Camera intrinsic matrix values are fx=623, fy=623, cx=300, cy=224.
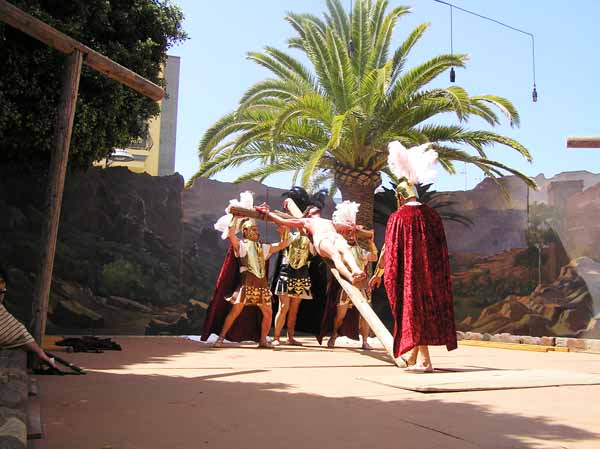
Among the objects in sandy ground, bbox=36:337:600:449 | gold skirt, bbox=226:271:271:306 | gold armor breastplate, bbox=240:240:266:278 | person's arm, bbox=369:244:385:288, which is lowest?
sandy ground, bbox=36:337:600:449

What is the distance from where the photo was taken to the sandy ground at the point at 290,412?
3035 millimetres

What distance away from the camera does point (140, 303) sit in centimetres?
1263

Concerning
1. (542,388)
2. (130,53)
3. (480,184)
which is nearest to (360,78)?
(480,184)

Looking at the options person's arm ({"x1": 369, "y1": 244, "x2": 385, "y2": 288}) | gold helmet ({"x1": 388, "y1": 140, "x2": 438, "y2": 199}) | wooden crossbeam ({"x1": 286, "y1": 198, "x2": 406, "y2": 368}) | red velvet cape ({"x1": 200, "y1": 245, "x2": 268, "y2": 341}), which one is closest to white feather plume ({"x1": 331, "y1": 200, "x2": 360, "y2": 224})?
red velvet cape ({"x1": 200, "y1": 245, "x2": 268, "y2": 341})

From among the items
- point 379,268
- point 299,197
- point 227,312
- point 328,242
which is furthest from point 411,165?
point 299,197

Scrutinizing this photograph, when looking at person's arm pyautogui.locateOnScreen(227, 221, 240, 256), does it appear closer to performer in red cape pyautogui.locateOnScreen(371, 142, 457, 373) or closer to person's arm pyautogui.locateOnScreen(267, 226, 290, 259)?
person's arm pyautogui.locateOnScreen(267, 226, 290, 259)

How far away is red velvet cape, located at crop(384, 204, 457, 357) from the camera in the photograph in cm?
600

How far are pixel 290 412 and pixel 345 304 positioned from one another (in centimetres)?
618

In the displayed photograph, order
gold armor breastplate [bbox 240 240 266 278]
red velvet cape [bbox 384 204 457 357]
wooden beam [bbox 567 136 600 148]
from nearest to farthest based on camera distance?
wooden beam [bbox 567 136 600 148]
red velvet cape [bbox 384 204 457 357]
gold armor breastplate [bbox 240 240 266 278]

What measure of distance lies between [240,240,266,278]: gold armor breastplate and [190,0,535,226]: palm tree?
263 cm

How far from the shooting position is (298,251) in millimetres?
10227

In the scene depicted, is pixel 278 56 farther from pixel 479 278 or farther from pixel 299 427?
pixel 299 427

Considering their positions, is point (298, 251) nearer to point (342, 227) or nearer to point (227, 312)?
point (342, 227)

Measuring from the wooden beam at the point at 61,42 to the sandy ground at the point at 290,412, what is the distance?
3008 mm
